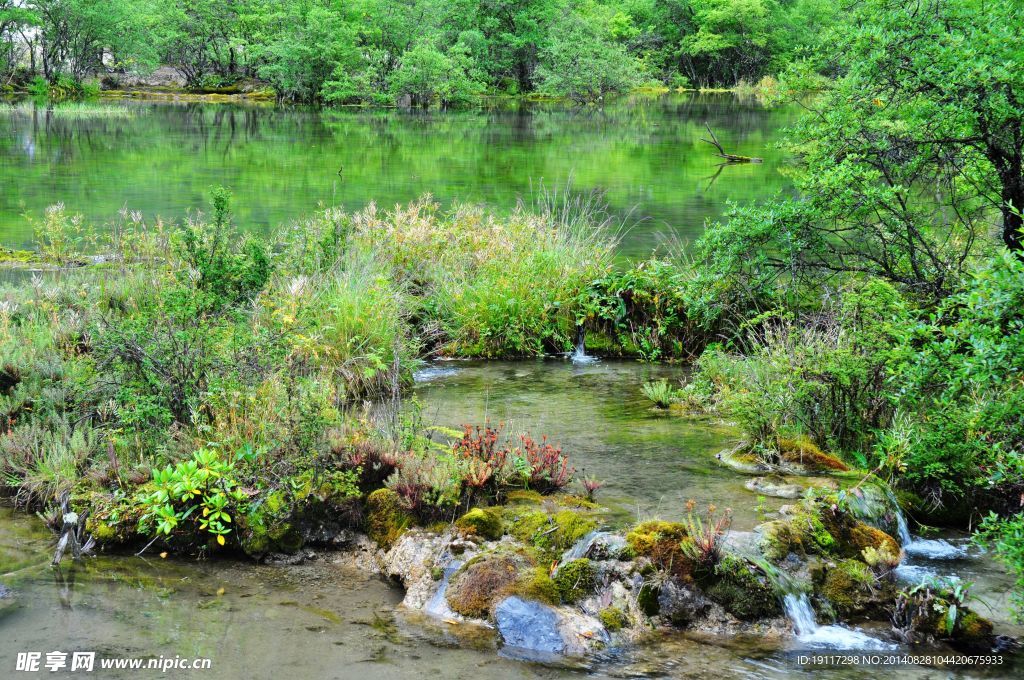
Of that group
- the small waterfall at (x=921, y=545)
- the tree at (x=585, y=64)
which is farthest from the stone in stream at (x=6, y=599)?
the tree at (x=585, y=64)

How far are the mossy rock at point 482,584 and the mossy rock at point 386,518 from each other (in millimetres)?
748

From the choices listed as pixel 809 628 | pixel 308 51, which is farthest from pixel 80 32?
pixel 809 628

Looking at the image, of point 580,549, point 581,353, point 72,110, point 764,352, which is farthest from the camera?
point 72,110

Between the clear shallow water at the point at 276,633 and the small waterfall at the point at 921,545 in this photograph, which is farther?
the small waterfall at the point at 921,545

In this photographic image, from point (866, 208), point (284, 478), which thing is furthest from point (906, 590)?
point (284, 478)

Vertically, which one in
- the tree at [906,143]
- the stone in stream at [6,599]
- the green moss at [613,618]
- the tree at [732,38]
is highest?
the tree at [732,38]

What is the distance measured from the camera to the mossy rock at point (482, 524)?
598 cm

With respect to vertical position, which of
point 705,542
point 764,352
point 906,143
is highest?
point 906,143

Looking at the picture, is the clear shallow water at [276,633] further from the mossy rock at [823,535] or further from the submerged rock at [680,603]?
the mossy rock at [823,535]

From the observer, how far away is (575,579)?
17.9 ft

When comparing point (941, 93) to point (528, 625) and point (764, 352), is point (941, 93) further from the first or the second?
point (528, 625)

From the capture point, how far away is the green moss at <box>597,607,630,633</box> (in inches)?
204

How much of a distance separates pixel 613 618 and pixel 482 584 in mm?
833

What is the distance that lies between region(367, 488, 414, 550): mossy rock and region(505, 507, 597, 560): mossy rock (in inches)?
29.3
